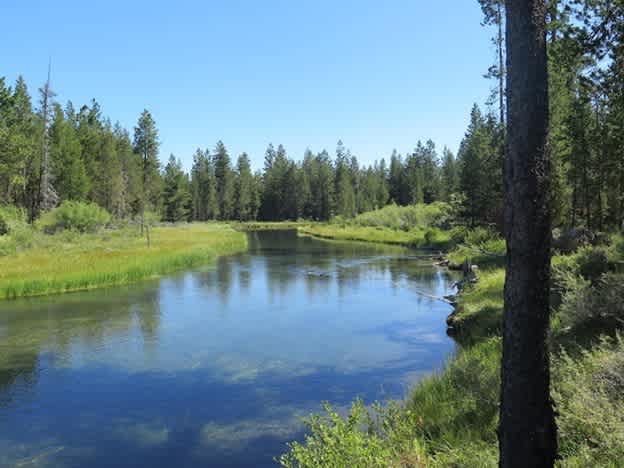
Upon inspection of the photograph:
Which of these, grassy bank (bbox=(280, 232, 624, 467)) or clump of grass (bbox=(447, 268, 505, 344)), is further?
clump of grass (bbox=(447, 268, 505, 344))

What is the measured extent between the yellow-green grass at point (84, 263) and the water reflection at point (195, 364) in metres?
1.60

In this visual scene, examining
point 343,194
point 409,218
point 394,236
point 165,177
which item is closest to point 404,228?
point 409,218

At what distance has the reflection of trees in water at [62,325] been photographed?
13.8m

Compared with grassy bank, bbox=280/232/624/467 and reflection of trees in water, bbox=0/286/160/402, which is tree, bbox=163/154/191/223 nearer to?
reflection of trees in water, bbox=0/286/160/402

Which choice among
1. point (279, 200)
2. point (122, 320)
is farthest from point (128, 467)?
point (279, 200)

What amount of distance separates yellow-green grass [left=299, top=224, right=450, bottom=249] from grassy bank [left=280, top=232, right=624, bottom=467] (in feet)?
125

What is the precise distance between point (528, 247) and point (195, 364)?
11.4 m

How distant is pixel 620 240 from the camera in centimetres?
1274

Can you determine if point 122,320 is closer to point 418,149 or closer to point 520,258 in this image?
point 520,258

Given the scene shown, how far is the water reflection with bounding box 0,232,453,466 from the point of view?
9.27 metres

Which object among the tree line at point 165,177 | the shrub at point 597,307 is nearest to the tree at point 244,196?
the tree line at point 165,177

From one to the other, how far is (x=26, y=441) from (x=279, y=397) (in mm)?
5068

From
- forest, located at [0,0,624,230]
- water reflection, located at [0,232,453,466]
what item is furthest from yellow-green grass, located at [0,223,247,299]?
forest, located at [0,0,624,230]

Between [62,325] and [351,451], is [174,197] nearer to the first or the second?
[62,325]
